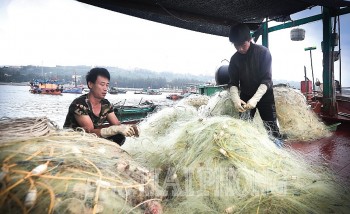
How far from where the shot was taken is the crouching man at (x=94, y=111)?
2857 mm

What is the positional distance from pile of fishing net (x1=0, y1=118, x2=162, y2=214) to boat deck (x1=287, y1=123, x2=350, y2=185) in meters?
2.47

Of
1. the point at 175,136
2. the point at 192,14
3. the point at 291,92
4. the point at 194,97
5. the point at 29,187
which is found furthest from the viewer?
the point at 194,97

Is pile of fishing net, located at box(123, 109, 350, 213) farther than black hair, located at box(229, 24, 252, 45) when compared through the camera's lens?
No

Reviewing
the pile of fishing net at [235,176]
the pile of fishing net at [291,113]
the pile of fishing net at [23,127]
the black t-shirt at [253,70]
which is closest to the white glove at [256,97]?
the black t-shirt at [253,70]

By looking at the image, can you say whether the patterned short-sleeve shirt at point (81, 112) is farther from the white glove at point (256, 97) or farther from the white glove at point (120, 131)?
the white glove at point (256, 97)

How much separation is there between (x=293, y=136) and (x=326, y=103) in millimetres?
1781

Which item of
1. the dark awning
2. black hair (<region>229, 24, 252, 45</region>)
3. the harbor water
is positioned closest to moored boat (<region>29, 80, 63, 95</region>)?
the harbor water

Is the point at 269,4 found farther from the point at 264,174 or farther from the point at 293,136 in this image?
the point at 264,174

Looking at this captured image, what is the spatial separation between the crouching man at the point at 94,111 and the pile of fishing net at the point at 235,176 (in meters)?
0.56

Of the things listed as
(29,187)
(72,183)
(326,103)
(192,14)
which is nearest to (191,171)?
(72,183)

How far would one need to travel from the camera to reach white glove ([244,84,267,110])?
3.60 m

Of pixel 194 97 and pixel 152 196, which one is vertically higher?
pixel 194 97

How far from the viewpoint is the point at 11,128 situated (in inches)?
69.6

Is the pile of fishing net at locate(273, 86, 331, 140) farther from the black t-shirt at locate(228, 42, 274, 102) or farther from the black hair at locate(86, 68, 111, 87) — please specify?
the black hair at locate(86, 68, 111, 87)
